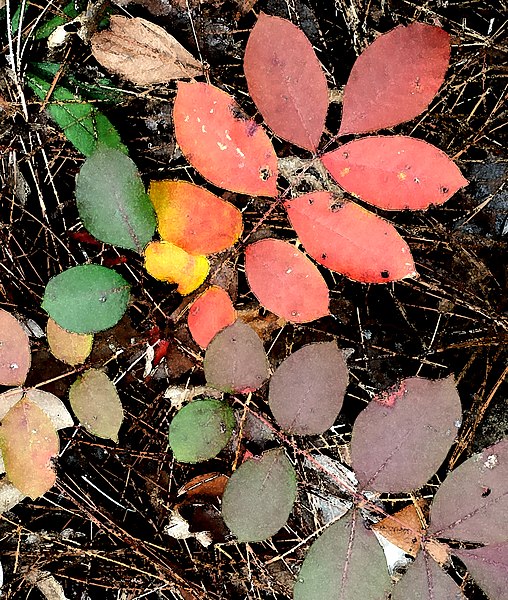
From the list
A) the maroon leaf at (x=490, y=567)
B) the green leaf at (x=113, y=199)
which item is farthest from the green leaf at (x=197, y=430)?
the maroon leaf at (x=490, y=567)

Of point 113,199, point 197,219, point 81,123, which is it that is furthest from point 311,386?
point 81,123

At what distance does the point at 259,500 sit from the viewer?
46.1 inches

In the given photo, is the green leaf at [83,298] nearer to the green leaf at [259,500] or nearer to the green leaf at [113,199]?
the green leaf at [113,199]

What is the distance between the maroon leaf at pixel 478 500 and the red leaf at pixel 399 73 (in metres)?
0.66

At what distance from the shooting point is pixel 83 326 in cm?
123

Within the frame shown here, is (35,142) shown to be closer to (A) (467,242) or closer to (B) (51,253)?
(B) (51,253)

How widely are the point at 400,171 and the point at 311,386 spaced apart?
17.5 inches

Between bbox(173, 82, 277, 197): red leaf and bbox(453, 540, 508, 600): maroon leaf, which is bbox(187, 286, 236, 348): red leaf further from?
bbox(453, 540, 508, 600): maroon leaf

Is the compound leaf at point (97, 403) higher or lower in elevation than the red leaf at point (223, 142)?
lower

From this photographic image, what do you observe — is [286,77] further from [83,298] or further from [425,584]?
[425,584]

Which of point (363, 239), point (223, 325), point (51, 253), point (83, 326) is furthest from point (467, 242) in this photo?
point (51, 253)

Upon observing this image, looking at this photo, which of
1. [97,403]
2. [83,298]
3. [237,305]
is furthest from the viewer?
[237,305]

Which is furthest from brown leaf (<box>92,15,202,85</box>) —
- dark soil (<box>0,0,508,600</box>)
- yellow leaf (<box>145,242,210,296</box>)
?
yellow leaf (<box>145,242,210,296</box>)

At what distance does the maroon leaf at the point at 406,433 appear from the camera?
3.66 feet
